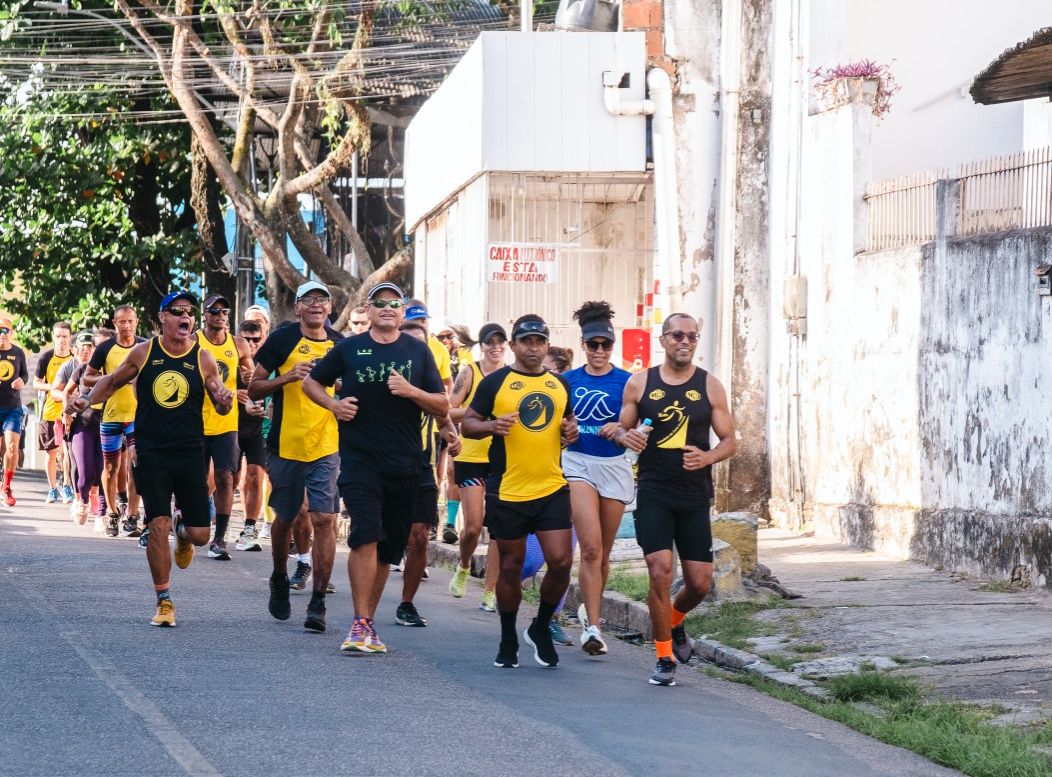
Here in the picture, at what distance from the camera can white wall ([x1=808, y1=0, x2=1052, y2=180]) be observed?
18.2m

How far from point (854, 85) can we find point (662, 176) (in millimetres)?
3279

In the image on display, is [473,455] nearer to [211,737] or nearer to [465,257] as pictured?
[211,737]

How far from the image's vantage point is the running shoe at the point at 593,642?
993 centimetres

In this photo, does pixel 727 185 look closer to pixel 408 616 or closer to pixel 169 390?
pixel 408 616

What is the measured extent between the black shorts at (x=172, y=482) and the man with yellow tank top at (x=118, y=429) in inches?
163

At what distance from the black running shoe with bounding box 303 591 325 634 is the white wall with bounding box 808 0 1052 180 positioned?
9771 mm

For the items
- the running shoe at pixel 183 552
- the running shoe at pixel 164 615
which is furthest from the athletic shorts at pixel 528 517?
the running shoe at pixel 183 552

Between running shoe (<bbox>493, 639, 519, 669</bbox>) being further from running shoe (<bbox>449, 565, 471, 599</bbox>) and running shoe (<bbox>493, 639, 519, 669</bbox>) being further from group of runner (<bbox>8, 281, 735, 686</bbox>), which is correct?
running shoe (<bbox>449, 565, 471, 599</bbox>)

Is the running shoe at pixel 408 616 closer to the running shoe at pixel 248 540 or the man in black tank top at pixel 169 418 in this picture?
the man in black tank top at pixel 169 418

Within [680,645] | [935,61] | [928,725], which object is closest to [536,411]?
[680,645]

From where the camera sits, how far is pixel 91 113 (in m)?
31.2

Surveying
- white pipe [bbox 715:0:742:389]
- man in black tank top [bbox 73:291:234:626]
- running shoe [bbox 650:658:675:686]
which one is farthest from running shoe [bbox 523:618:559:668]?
white pipe [bbox 715:0:742:389]

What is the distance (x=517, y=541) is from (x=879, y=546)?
6388mm

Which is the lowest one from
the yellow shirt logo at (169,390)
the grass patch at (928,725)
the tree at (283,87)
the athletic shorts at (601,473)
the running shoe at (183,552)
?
the grass patch at (928,725)
